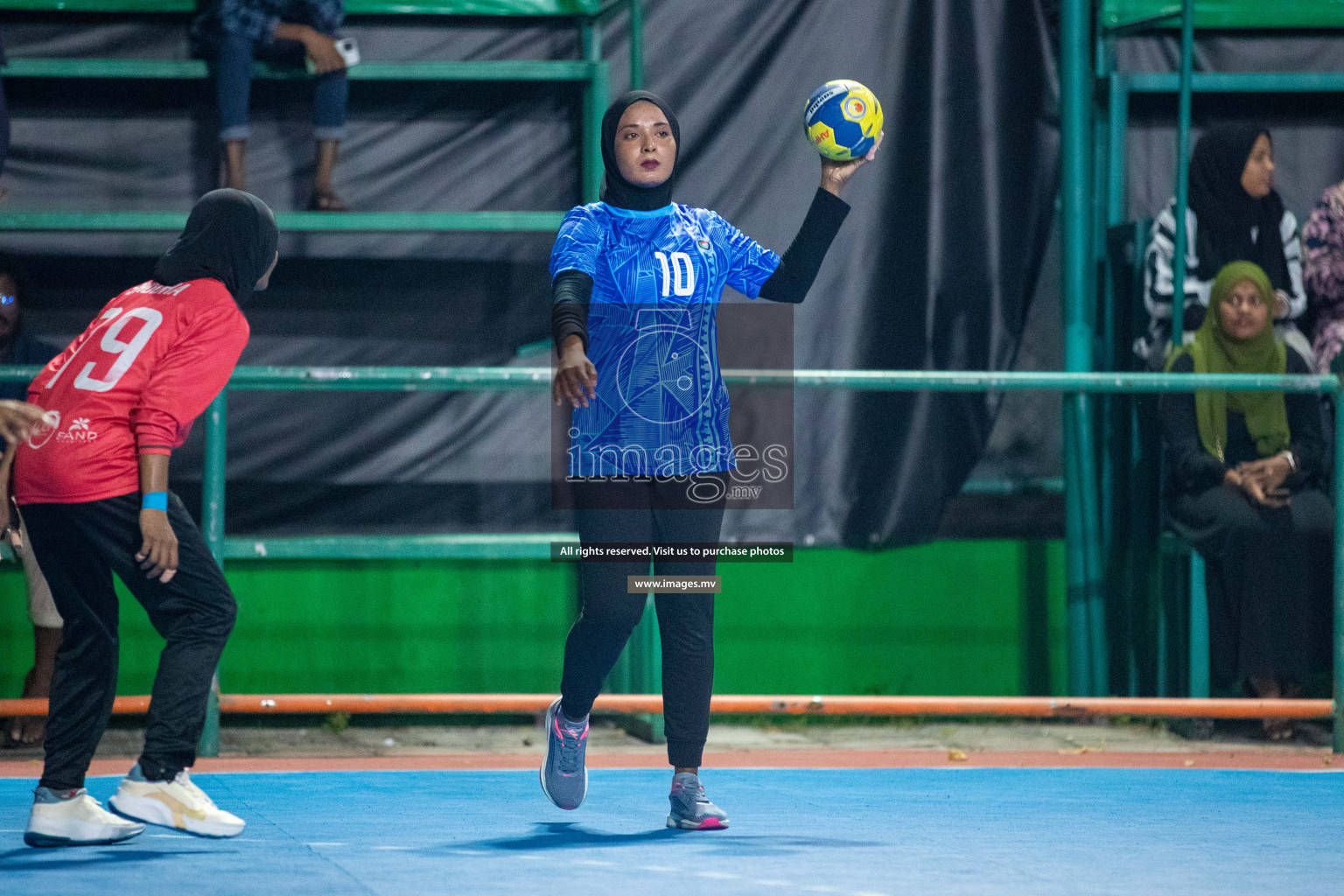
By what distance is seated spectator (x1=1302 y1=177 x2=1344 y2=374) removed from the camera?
6723 mm

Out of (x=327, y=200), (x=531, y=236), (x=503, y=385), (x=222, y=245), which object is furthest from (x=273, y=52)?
(x=222, y=245)

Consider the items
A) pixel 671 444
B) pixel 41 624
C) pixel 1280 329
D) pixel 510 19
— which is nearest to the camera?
pixel 671 444

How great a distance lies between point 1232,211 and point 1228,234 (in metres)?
0.10

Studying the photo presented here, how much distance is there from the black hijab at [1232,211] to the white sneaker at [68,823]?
486cm

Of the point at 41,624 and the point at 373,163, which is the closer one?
the point at 41,624

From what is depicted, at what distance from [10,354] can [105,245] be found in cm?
84

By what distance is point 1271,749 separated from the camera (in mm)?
5977

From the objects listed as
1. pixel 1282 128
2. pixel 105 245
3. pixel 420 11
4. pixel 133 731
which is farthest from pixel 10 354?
pixel 1282 128

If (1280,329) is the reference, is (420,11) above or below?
above

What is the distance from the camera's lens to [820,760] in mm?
5617

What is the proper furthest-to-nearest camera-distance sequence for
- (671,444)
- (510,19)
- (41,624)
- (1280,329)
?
1. (510,19)
2. (1280,329)
3. (41,624)
4. (671,444)

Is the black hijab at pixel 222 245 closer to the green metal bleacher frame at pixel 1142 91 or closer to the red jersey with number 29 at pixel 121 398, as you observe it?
the red jersey with number 29 at pixel 121 398

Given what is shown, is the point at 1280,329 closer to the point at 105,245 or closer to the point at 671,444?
the point at 671,444

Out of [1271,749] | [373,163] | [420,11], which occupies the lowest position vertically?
[1271,749]
